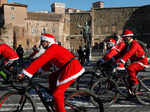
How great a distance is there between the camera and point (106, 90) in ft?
18.0

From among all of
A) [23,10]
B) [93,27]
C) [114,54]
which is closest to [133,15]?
[93,27]

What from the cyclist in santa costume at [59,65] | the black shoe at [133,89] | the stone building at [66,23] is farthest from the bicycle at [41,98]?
the stone building at [66,23]

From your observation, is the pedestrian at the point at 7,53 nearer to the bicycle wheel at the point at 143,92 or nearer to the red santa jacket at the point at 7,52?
the red santa jacket at the point at 7,52

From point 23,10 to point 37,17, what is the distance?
13.1ft

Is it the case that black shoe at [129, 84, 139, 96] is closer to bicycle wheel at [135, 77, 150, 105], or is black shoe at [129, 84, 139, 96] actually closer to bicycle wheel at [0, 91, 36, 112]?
bicycle wheel at [135, 77, 150, 105]

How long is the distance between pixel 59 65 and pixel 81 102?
2.98 ft

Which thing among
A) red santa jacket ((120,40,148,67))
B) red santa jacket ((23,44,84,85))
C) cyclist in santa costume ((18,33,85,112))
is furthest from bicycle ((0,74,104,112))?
red santa jacket ((120,40,148,67))

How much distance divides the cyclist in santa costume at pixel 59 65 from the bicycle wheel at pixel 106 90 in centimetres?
173

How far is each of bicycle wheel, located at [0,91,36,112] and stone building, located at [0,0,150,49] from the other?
45948 millimetres

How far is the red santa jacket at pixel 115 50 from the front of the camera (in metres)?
5.93

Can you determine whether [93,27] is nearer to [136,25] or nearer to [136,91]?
[136,25]

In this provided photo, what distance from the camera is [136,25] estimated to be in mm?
56438

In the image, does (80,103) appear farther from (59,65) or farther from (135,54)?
(135,54)

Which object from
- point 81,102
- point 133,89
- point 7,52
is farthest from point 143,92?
point 7,52
